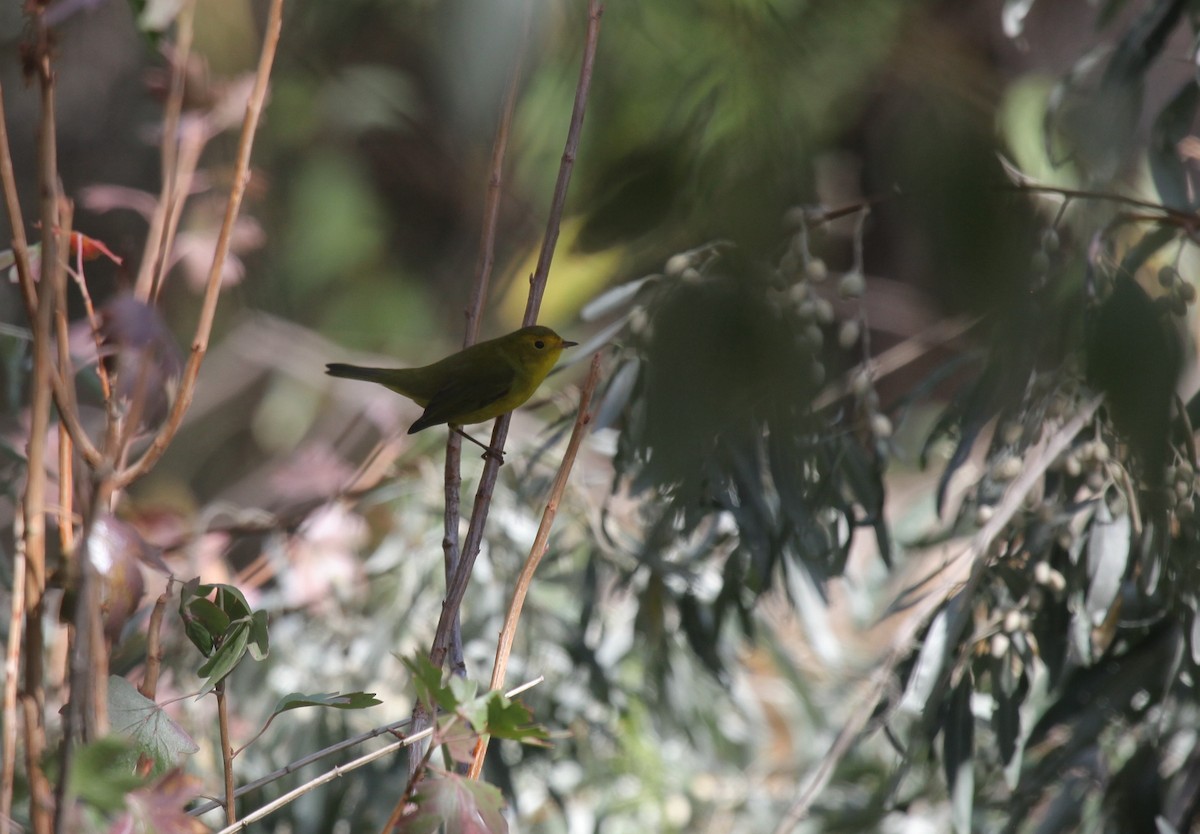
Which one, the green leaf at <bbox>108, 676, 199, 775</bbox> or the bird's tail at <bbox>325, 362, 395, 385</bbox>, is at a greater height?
the green leaf at <bbox>108, 676, 199, 775</bbox>

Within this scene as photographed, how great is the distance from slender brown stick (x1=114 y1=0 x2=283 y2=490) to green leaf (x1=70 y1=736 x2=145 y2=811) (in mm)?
257

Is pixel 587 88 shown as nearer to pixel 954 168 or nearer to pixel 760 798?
pixel 954 168

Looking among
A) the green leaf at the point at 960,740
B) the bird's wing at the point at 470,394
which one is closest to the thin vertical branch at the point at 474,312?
the bird's wing at the point at 470,394

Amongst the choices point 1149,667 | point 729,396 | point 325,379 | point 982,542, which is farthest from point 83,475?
point 325,379

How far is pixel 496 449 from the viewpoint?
134cm

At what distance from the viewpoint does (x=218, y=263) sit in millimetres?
916

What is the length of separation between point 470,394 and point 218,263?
1.00m

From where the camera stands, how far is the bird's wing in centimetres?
191

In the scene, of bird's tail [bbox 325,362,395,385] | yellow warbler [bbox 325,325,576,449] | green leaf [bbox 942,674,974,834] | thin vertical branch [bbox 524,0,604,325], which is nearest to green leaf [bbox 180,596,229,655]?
thin vertical branch [bbox 524,0,604,325]

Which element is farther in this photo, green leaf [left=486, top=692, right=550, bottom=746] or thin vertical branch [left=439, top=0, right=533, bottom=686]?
thin vertical branch [left=439, top=0, right=533, bottom=686]

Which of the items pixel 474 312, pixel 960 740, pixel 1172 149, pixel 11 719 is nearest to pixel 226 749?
pixel 11 719

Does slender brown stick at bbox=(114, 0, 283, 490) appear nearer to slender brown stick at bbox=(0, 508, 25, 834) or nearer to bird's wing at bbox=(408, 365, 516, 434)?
slender brown stick at bbox=(0, 508, 25, 834)

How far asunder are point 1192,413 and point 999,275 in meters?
1.39

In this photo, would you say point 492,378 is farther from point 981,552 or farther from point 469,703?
point 469,703
